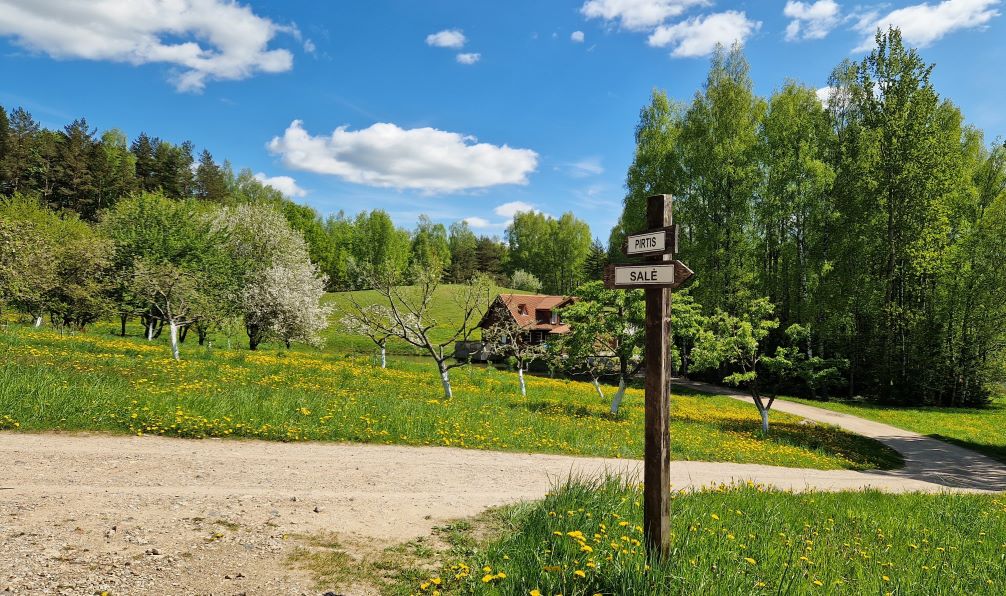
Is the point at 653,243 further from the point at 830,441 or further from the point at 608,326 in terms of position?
the point at 830,441

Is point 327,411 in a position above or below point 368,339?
below

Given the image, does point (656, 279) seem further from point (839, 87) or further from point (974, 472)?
point (839, 87)

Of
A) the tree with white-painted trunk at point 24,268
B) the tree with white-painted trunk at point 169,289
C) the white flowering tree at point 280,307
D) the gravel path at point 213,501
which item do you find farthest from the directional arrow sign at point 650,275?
the white flowering tree at point 280,307

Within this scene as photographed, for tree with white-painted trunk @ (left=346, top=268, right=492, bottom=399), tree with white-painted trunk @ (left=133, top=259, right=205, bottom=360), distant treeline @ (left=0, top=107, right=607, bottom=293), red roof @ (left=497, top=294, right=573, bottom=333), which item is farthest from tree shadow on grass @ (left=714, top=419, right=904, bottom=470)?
distant treeline @ (left=0, top=107, right=607, bottom=293)

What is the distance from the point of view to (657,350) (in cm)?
519

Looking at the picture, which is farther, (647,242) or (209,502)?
(209,502)

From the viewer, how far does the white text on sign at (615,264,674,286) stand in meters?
5.02

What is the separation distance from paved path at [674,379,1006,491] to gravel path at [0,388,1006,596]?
7507 mm

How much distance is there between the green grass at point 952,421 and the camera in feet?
73.9

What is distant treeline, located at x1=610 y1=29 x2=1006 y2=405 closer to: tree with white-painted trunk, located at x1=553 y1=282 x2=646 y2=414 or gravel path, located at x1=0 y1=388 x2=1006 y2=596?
tree with white-painted trunk, located at x1=553 y1=282 x2=646 y2=414

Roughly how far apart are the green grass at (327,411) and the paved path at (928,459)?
0.96 meters

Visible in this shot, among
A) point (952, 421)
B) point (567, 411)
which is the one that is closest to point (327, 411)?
point (567, 411)

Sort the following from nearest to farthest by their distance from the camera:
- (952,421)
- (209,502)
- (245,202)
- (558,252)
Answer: (209,502) → (952,421) → (245,202) → (558,252)

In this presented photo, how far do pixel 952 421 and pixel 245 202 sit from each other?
292 feet
